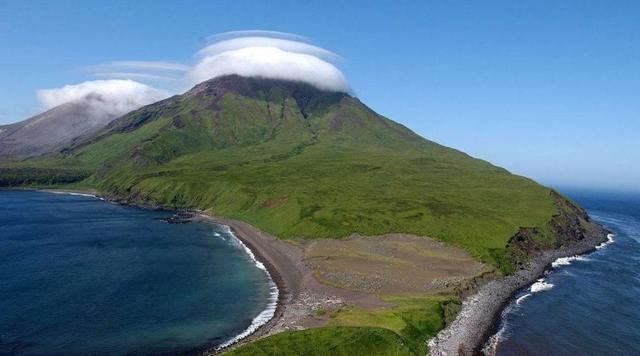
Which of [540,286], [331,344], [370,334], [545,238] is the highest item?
[545,238]

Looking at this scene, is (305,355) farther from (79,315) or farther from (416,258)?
(416,258)

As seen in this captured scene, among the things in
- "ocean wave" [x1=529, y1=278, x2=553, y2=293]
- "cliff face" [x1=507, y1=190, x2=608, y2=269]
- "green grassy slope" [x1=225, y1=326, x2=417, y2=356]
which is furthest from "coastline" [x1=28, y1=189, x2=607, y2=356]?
"green grassy slope" [x1=225, y1=326, x2=417, y2=356]

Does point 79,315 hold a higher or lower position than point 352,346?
lower

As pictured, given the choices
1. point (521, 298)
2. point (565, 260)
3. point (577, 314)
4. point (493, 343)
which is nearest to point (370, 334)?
point (493, 343)

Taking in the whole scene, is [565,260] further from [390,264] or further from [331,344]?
[331,344]

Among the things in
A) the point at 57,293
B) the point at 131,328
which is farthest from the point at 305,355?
the point at 57,293

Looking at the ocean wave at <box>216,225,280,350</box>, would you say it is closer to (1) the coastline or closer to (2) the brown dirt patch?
(1) the coastline
